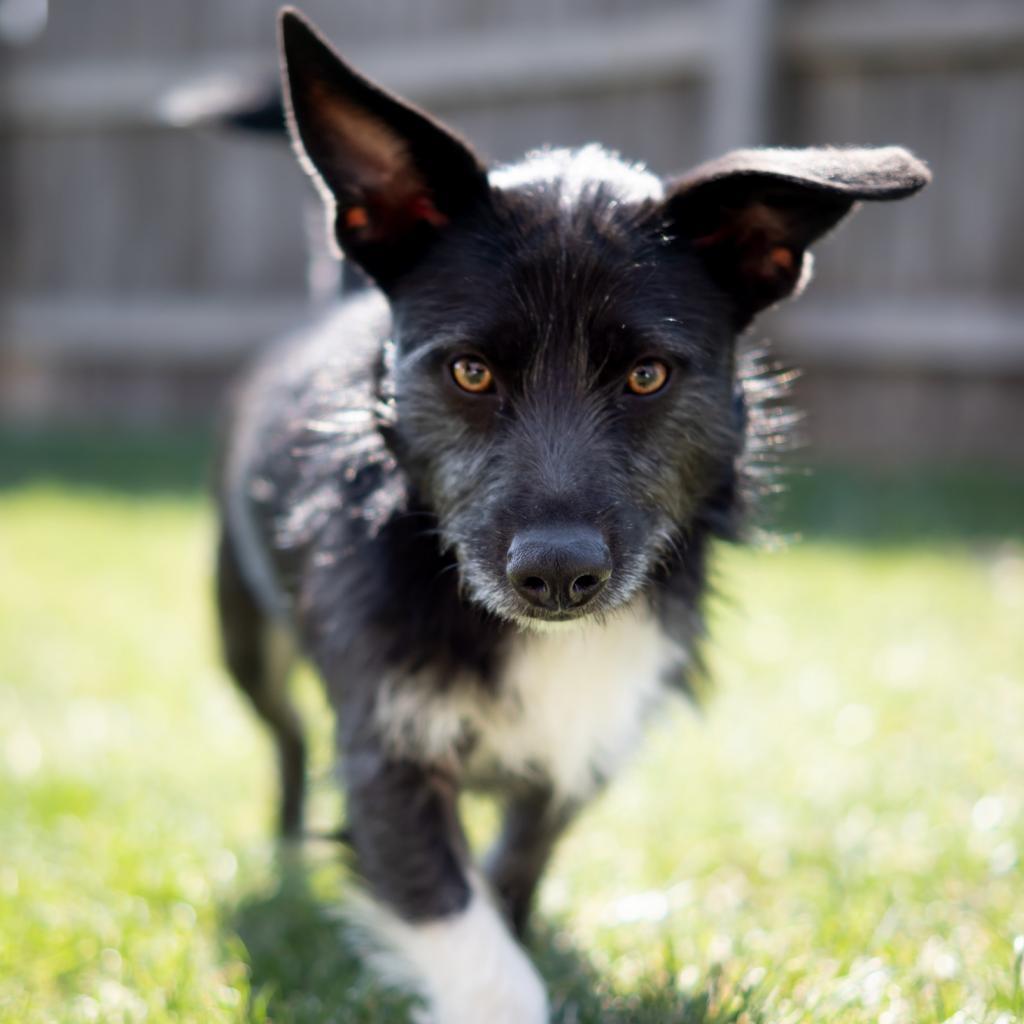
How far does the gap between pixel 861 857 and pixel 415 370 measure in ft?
5.79

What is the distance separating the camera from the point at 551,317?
2.38 meters

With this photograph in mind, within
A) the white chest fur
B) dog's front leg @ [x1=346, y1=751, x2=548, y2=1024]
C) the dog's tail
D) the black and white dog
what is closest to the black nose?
the black and white dog

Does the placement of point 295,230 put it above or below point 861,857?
below

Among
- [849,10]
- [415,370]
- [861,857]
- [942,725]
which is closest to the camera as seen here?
[415,370]

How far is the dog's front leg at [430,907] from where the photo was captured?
2.35 metres

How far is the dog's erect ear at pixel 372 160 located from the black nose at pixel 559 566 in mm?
744

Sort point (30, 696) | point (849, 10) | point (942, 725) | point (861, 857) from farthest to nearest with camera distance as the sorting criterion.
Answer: point (849, 10) < point (30, 696) < point (942, 725) < point (861, 857)

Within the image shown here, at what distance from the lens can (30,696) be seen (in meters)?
4.68

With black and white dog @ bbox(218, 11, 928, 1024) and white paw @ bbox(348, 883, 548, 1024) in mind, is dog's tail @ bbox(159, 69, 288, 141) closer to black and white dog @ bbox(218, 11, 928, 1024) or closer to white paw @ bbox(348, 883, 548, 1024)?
black and white dog @ bbox(218, 11, 928, 1024)


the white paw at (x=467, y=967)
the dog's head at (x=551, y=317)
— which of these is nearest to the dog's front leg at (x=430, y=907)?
the white paw at (x=467, y=967)

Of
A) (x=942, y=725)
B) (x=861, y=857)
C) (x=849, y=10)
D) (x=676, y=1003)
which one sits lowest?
(x=942, y=725)

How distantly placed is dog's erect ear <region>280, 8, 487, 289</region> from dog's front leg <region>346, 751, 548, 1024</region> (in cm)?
106

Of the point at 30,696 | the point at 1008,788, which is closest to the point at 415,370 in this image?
the point at 1008,788

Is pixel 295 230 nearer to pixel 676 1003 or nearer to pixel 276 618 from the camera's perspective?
pixel 276 618
